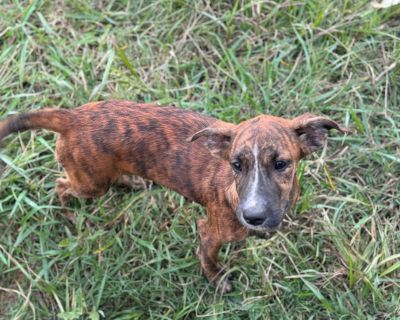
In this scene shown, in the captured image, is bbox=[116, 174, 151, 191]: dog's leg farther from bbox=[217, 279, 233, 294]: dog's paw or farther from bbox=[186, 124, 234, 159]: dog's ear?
bbox=[186, 124, 234, 159]: dog's ear

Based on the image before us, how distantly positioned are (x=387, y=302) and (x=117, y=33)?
405 cm

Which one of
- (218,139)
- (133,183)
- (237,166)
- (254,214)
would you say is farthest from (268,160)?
(133,183)

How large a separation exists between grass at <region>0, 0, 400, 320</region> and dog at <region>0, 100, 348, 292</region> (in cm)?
55

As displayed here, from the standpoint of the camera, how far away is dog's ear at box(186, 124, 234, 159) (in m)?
4.86

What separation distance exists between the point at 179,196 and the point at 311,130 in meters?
1.94

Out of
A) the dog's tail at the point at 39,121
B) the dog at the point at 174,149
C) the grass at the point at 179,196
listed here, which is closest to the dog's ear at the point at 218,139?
the dog at the point at 174,149

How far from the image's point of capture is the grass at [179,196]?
5.78 metres

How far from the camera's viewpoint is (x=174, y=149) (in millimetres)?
5324

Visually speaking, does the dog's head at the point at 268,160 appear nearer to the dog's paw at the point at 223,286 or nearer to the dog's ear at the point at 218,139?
the dog's ear at the point at 218,139

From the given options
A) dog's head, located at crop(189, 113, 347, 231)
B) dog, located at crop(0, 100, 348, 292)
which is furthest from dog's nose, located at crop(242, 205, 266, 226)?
dog, located at crop(0, 100, 348, 292)

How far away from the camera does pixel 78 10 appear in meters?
7.34

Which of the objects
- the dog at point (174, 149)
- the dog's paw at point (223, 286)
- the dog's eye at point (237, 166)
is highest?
the dog's eye at point (237, 166)

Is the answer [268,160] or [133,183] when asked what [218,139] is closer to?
[268,160]

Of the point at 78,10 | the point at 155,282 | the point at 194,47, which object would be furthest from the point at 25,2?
the point at 155,282
